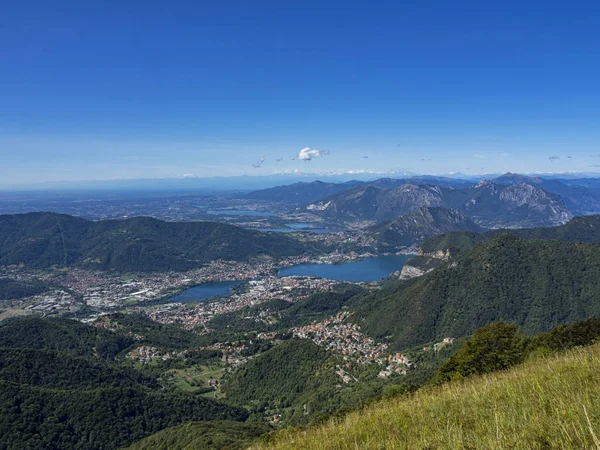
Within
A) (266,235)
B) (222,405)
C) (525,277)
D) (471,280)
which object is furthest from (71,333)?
(266,235)

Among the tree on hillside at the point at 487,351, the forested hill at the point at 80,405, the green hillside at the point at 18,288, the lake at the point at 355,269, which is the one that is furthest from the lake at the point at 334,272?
the tree on hillside at the point at 487,351

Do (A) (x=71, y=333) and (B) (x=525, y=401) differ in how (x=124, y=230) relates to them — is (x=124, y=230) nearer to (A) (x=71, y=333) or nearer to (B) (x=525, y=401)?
(A) (x=71, y=333)

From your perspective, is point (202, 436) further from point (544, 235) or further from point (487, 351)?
point (544, 235)

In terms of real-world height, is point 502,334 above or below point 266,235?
above

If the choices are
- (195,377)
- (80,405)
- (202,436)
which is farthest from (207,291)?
(202,436)

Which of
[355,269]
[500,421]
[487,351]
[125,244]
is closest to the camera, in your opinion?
[500,421]

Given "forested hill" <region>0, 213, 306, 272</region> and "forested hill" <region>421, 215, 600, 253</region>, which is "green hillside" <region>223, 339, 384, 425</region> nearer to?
"forested hill" <region>421, 215, 600, 253</region>
